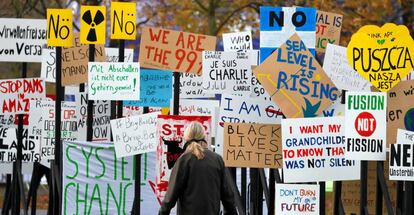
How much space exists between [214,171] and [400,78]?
8.21 ft

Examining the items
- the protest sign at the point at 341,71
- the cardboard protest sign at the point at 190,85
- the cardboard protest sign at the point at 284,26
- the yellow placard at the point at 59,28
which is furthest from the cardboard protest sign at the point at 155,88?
the protest sign at the point at 341,71

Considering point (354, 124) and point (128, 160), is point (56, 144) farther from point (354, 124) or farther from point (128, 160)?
point (354, 124)

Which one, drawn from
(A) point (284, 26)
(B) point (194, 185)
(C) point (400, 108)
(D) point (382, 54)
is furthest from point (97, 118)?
(B) point (194, 185)

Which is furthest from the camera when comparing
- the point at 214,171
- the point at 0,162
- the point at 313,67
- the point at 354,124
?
the point at 0,162

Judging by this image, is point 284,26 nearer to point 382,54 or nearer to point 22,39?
point 382,54

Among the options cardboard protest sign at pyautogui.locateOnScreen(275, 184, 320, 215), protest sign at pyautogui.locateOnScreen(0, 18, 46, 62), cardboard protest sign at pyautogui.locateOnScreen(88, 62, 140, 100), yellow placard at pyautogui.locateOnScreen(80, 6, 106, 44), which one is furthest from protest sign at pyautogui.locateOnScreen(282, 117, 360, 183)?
protest sign at pyautogui.locateOnScreen(0, 18, 46, 62)

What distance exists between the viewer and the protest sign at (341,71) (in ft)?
43.6

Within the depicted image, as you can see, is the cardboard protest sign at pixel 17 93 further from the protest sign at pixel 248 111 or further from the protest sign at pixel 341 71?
the protest sign at pixel 341 71

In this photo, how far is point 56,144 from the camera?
14.8 m

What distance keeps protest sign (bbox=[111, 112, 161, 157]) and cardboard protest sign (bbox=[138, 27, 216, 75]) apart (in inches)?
36.8

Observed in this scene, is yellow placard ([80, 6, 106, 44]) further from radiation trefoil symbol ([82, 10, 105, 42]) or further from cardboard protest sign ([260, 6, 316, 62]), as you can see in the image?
cardboard protest sign ([260, 6, 316, 62])

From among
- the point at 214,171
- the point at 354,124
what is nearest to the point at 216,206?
the point at 214,171

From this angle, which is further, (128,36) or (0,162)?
(0,162)

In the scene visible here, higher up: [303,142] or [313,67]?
[313,67]
